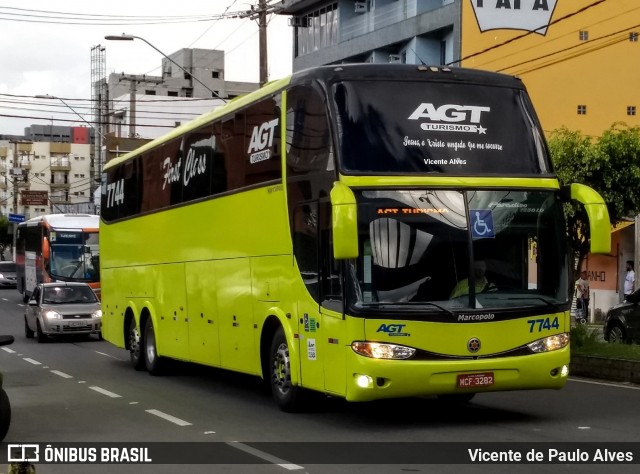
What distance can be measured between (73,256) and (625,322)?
29.3 meters

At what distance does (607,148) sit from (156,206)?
9.48 m

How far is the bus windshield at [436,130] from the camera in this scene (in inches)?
505

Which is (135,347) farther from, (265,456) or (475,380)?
(265,456)

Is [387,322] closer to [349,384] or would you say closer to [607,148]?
[349,384]

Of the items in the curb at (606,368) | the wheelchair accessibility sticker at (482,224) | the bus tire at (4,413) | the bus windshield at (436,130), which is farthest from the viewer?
the curb at (606,368)

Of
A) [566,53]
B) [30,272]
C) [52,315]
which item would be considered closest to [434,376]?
[52,315]

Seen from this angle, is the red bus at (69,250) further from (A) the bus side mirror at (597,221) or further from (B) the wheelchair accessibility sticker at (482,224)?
(A) the bus side mirror at (597,221)

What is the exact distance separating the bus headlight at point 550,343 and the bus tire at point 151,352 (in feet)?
30.3

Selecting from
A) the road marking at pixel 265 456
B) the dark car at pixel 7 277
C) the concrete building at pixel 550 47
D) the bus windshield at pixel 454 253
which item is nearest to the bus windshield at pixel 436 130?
the bus windshield at pixel 454 253

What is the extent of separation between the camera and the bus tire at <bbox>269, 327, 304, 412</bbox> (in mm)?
14148

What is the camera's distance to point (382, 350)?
1238 centimetres

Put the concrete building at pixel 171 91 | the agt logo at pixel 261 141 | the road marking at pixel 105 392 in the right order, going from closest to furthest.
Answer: the agt logo at pixel 261 141
the road marking at pixel 105 392
the concrete building at pixel 171 91

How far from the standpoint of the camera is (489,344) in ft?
41.5

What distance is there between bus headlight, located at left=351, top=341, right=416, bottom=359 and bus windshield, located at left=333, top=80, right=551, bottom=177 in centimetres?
183
